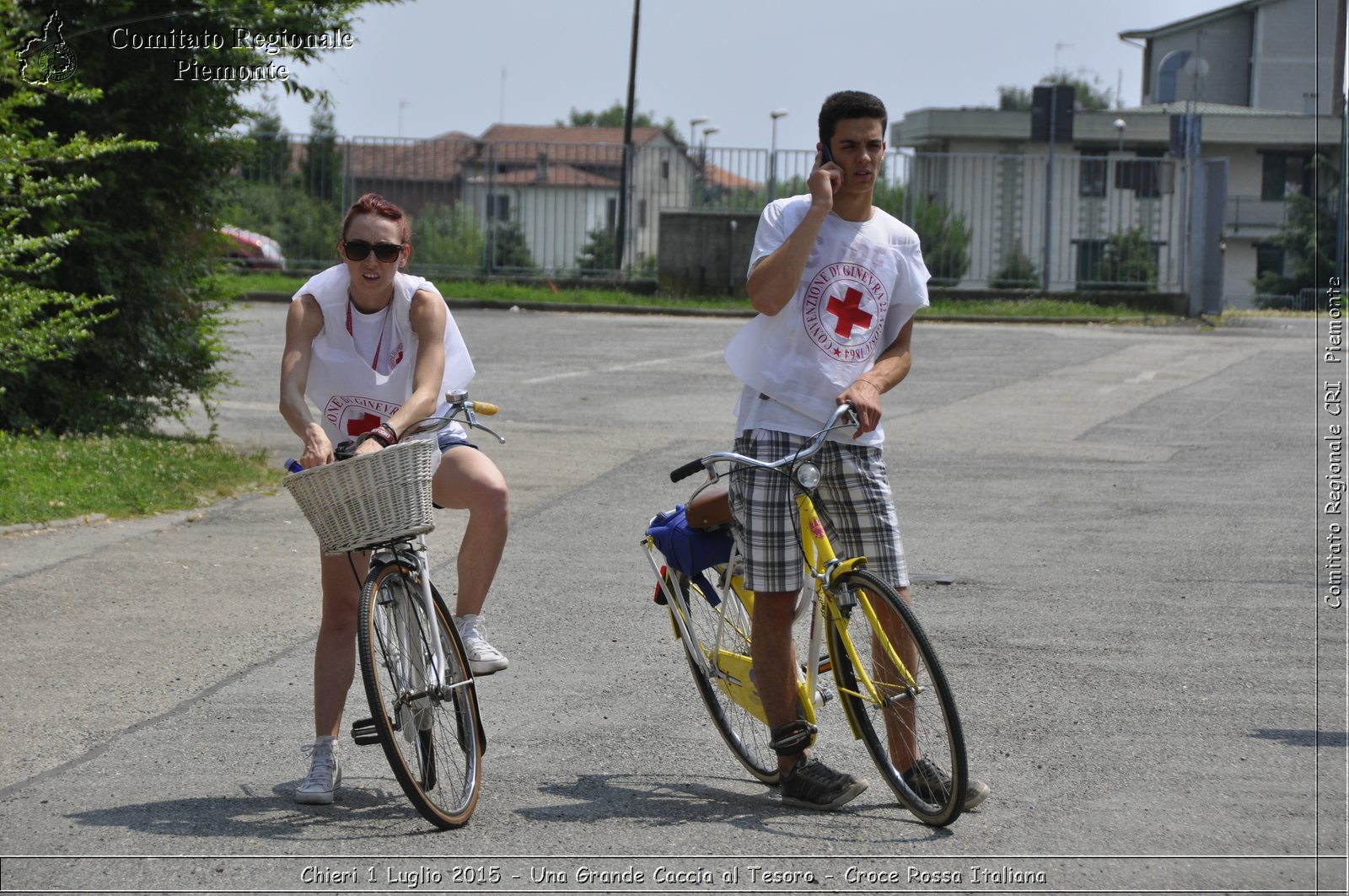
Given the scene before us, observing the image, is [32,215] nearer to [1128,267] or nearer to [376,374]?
[376,374]

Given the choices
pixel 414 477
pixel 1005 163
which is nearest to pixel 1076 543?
pixel 414 477

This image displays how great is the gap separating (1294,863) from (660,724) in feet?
7.15

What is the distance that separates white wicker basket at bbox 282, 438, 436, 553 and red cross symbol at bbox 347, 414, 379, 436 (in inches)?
19.6

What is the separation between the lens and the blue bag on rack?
16.4 ft

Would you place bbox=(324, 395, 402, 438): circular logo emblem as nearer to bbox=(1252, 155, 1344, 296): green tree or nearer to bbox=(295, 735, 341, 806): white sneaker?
bbox=(295, 735, 341, 806): white sneaker

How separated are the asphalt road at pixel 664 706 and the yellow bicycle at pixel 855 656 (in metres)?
0.18

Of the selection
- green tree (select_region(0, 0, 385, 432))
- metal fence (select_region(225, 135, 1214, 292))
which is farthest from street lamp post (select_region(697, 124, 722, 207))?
green tree (select_region(0, 0, 385, 432))

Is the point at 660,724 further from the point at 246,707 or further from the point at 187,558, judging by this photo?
the point at 187,558

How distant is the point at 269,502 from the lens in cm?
985

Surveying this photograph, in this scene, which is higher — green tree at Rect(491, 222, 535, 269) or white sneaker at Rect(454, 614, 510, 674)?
green tree at Rect(491, 222, 535, 269)

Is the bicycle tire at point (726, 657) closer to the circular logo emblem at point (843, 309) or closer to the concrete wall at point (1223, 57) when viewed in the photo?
the circular logo emblem at point (843, 309)

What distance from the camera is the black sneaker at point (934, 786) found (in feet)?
14.4

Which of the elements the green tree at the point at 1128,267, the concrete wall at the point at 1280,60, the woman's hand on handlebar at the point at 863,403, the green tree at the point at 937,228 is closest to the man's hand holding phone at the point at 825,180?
the woman's hand on handlebar at the point at 863,403

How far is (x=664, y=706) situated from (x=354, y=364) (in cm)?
179
